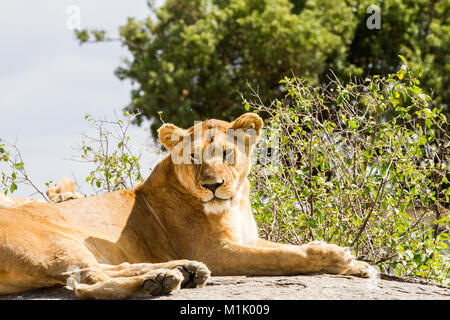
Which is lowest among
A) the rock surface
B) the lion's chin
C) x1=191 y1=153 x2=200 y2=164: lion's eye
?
the rock surface

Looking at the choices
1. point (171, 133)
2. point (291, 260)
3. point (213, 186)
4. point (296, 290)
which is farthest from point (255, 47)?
point (296, 290)

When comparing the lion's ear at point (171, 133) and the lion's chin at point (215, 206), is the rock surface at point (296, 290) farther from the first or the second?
the lion's ear at point (171, 133)

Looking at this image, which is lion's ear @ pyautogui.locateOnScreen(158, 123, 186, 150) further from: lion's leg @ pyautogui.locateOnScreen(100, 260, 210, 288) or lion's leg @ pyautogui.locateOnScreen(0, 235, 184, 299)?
lion's leg @ pyautogui.locateOnScreen(100, 260, 210, 288)

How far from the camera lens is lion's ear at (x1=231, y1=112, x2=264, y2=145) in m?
5.49

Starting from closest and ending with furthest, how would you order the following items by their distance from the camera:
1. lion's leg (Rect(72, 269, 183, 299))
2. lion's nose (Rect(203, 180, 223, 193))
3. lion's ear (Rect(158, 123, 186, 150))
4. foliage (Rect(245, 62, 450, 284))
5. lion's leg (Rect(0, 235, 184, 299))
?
lion's leg (Rect(72, 269, 183, 299)) < lion's leg (Rect(0, 235, 184, 299)) < lion's nose (Rect(203, 180, 223, 193)) < lion's ear (Rect(158, 123, 186, 150)) < foliage (Rect(245, 62, 450, 284))

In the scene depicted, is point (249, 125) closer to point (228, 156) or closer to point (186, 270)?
point (228, 156)

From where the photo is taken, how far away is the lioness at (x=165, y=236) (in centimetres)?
421

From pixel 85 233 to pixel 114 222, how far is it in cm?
33

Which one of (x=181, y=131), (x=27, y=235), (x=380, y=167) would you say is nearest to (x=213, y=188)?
(x=181, y=131)

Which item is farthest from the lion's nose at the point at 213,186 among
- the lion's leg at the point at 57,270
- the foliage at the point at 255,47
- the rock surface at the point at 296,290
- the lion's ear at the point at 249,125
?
the foliage at the point at 255,47

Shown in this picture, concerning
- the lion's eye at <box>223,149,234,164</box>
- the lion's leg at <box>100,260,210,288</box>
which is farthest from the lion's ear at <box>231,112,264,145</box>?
the lion's leg at <box>100,260,210,288</box>

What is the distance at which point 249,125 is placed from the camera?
5.57m

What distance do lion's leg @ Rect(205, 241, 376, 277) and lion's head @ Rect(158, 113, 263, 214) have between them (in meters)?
0.46

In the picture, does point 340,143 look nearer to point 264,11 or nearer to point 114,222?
point 114,222
